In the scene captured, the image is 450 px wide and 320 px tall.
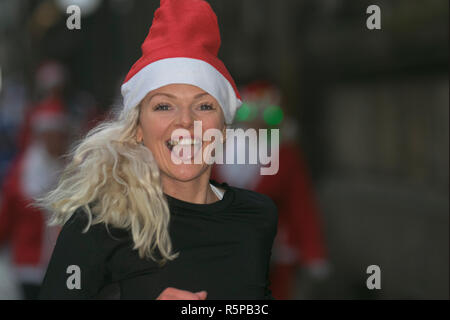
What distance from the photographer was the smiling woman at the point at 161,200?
8.00ft

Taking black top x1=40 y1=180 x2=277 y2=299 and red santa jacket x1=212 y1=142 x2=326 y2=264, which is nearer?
black top x1=40 y1=180 x2=277 y2=299

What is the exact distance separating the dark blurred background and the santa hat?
3952 millimetres

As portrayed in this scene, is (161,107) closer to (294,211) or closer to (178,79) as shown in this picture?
(178,79)

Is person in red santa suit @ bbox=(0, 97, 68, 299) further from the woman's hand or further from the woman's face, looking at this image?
the woman's hand

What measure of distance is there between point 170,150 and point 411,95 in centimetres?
837

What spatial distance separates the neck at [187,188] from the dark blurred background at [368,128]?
410 cm

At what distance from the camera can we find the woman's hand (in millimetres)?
2367

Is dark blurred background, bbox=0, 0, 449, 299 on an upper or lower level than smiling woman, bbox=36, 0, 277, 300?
upper

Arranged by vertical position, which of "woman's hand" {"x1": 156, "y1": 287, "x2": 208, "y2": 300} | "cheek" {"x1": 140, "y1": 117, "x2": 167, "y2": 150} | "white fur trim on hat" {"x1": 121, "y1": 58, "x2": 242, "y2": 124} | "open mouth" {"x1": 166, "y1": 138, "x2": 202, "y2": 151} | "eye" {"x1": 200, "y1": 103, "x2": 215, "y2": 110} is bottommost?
"woman's hand" {"x1": 156, "y1": 287, "x2": 208, "y2": 300}

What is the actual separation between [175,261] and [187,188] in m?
0.28

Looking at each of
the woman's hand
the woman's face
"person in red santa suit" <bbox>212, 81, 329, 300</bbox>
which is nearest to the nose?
the woman's face

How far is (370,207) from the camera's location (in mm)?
11156
